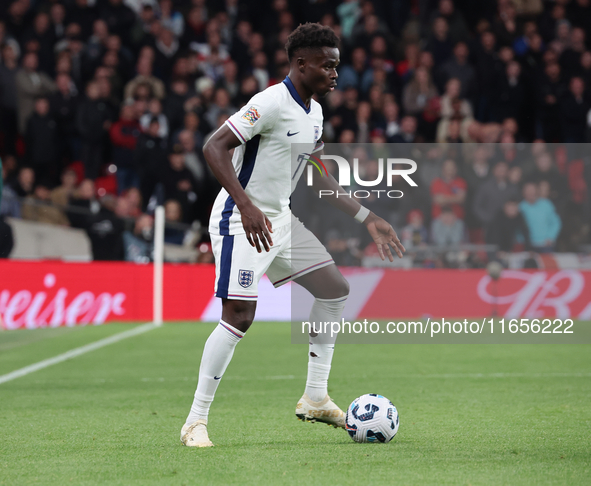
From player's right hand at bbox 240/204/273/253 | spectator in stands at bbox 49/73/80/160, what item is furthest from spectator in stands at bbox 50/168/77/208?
player's right hand at bbox 240/204/273/253

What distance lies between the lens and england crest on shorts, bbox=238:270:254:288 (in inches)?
169

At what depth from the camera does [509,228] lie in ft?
40.9

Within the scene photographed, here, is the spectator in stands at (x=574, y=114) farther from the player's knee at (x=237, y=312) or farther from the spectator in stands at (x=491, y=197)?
the player's knee at (x=237, y=312)

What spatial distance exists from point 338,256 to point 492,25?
22.7 ft

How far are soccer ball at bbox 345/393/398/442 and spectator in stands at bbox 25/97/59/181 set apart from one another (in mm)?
10354

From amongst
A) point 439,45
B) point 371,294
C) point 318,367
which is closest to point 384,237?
point 318,367

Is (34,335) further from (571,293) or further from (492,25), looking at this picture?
(492,25)

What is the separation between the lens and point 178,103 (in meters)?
14.4

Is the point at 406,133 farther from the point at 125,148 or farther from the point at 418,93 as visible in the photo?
the point at 125,148

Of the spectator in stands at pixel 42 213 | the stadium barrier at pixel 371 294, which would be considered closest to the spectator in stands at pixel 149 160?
the stadium barrier at pixel 371 294

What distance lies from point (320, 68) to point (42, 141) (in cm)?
1013

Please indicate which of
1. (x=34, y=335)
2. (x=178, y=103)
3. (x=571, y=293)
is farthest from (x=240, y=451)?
(x=178, y=103)

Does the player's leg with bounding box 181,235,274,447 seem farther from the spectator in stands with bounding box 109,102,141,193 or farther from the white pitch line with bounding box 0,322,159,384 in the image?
the spectator in stands with bounding box 109,102,141,193

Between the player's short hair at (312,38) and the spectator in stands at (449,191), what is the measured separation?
8.20 metres
